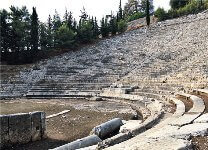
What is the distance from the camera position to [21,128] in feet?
42.8

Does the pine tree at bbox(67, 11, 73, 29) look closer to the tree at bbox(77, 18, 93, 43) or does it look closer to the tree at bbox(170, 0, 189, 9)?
the tree at bbox(77, 18, 93, 43)

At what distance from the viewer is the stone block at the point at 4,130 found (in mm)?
12578

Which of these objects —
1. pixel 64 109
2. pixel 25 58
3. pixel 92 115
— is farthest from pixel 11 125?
pixel 25 58

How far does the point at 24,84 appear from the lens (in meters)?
30.9

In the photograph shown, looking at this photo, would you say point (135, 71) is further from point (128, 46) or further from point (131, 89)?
point (128, 46)

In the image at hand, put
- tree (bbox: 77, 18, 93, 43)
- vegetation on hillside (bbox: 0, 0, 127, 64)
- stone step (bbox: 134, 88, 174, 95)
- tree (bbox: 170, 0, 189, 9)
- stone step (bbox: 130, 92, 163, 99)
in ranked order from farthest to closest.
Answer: tree (bbox: 170, 0, 189, 9)
tree (bbox: 77, 18, 93, 43)
vegetation on hillside (bbox: 0, 0, 127, 64)
stone step (bbox: 134, 88, 174, 95)
stone step (bbox: 130, 92, 163, 99)

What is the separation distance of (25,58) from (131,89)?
15595 mm

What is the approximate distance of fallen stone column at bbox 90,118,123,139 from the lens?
12748 millimetres

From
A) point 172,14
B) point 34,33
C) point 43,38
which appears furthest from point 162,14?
point 34,33

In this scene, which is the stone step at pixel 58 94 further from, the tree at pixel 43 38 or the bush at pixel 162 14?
the bush at pixel 162 14

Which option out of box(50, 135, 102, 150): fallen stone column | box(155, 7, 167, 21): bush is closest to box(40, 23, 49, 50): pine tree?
box(155, 7, 167, 21): bush

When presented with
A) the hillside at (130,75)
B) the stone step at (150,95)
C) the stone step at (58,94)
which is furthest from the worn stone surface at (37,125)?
the stone step at (58,94)

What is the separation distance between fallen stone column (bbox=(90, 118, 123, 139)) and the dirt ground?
1.23 meters

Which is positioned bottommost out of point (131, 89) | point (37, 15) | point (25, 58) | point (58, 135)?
point (58, 135)
